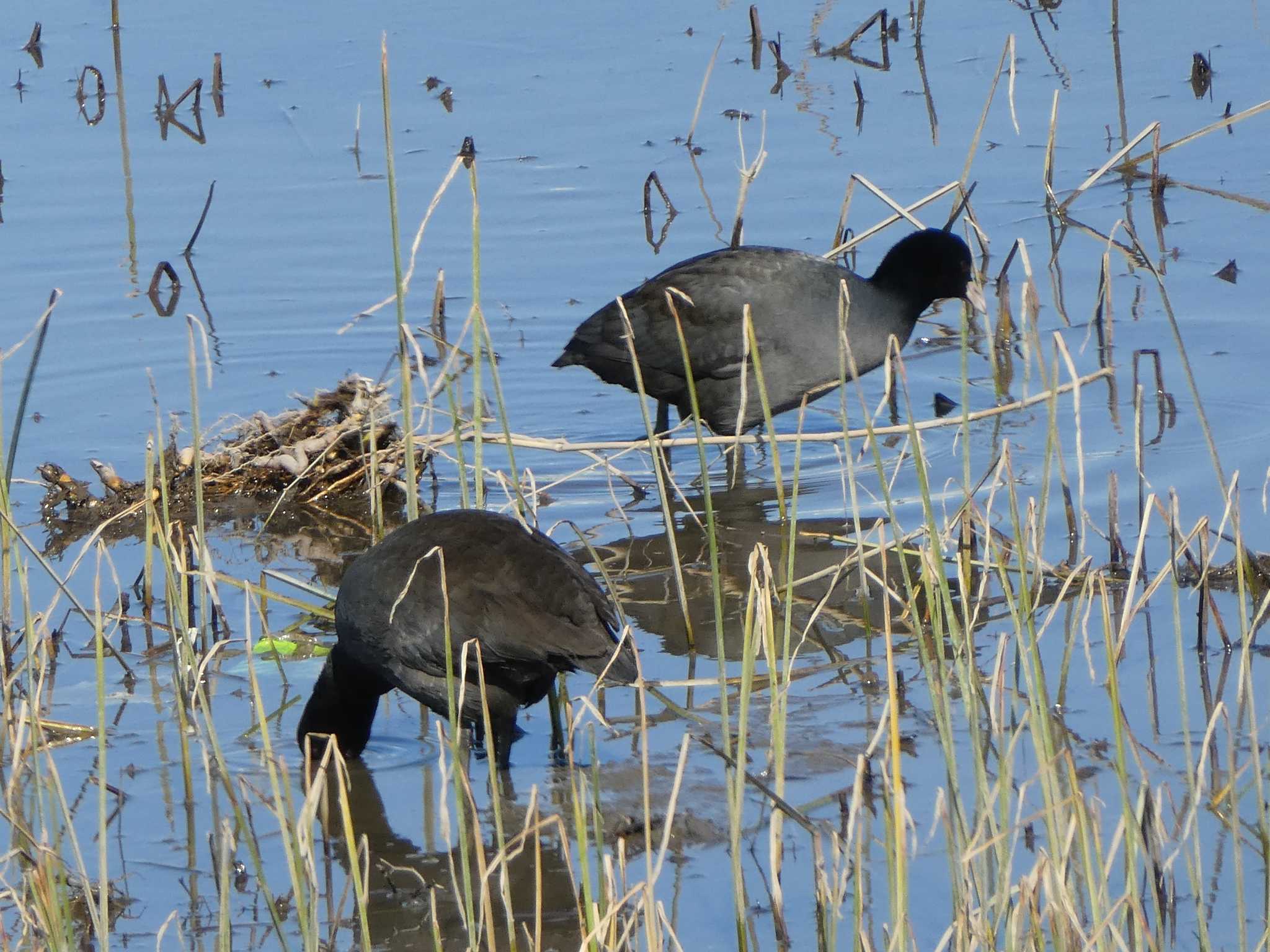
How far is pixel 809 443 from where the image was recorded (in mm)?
6277

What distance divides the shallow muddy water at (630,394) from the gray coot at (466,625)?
0.19 m

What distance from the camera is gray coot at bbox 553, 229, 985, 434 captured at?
19.9ft

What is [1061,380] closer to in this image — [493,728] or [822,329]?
[822,329]

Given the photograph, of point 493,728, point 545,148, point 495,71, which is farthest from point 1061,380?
point 495,71

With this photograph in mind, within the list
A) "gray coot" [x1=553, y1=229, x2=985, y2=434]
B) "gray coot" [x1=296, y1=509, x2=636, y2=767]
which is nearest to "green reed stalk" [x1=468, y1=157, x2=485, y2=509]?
"gray coot" [x1=296, y1=509, x2=636, y2=767]

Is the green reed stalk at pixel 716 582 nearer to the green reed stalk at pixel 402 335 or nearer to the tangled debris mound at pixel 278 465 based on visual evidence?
the green reed stalk at pixel 402 335

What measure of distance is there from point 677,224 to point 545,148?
4.11 feet

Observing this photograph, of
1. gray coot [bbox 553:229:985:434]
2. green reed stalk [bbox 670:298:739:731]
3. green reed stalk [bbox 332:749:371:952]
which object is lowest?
green reed stalk [bbox 332:749:371:952]

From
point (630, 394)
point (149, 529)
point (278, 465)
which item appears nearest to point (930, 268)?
point (630, 394)

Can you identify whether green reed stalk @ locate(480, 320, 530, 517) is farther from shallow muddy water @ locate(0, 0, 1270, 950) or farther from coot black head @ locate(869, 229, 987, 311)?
coot black head @ locate(869, 229, 987, 311)

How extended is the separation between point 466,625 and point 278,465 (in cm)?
218

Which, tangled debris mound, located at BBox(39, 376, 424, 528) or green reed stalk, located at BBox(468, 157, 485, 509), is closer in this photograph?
green reed stalk, located at BBox(468, 157, 485, 509)

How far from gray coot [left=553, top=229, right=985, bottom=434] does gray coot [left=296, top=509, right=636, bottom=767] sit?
2252 mm

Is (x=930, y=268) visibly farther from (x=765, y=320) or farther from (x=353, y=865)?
(x=353, y=865)
